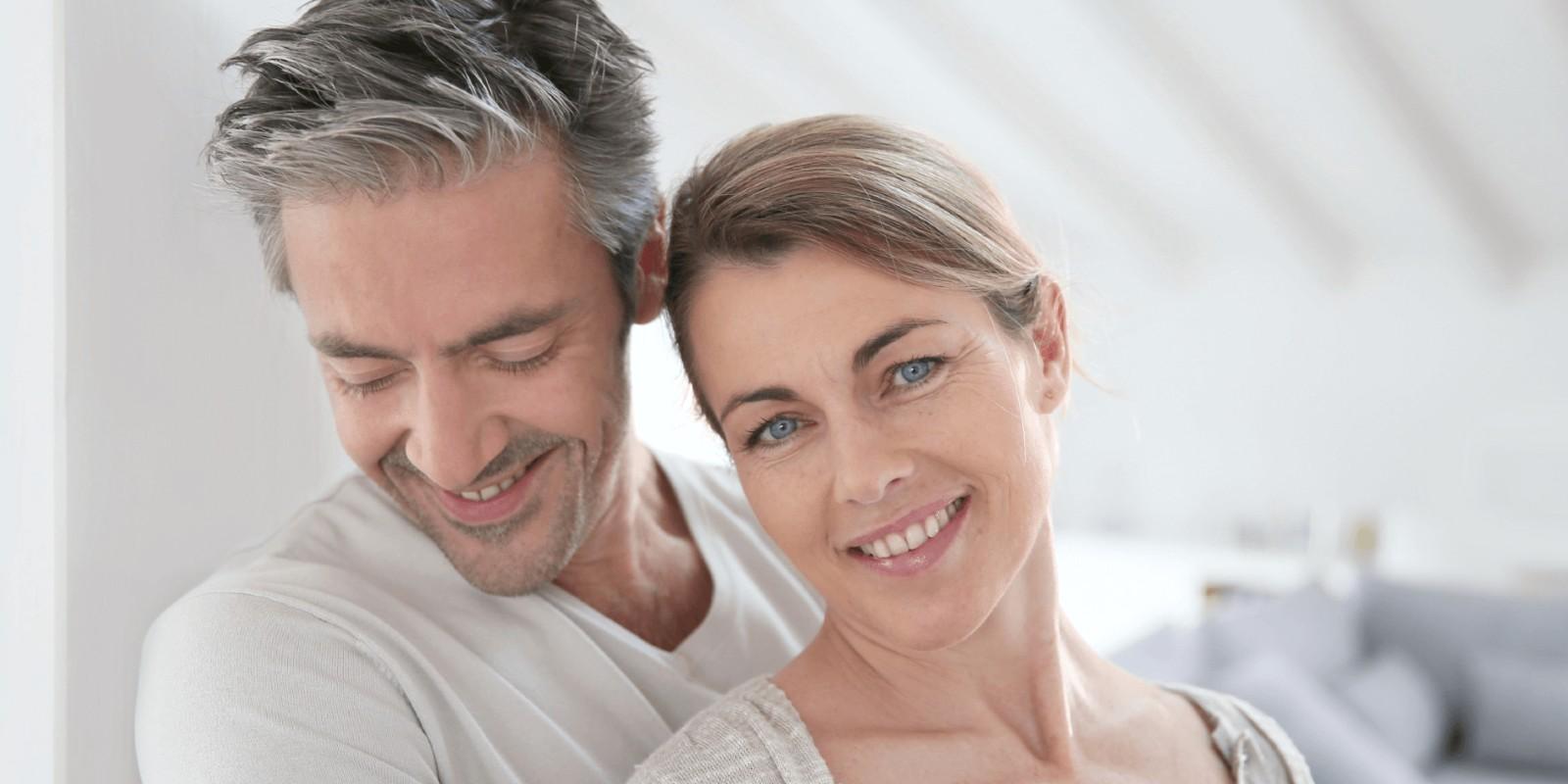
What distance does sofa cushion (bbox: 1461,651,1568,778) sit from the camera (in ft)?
15.2

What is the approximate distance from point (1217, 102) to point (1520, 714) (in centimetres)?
291

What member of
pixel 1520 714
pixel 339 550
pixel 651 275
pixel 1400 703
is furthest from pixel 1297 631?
pixel 339 550

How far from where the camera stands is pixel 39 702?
1195mm

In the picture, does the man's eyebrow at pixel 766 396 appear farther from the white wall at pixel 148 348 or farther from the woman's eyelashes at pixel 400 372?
the white wall at pixel 148 348

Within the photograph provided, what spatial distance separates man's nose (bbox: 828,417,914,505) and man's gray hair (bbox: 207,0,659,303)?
0.41 m

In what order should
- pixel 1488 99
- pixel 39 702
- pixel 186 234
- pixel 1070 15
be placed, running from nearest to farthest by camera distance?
pixel 39 702
pixel 186 234
pixel 1070 15
pixel 1488 99

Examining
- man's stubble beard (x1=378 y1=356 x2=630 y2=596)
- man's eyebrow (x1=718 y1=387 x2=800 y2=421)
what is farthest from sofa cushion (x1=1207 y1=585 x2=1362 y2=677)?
man's eyebrow (x1=718 y1=387 x2=800 y2=421)

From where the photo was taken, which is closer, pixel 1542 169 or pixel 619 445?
pixel 619 445

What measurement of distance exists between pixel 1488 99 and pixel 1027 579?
17.7 ft

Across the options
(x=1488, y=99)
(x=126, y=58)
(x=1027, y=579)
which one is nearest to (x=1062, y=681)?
(x=1027, y=579)

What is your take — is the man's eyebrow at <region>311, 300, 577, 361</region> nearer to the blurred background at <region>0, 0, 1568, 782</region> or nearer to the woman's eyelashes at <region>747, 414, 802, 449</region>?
the blurred background at <region>0, 0, 1568, 782</region>

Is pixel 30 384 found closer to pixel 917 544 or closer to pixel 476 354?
pixel 476 354

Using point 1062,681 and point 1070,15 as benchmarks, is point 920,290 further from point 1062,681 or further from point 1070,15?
point 1070,15

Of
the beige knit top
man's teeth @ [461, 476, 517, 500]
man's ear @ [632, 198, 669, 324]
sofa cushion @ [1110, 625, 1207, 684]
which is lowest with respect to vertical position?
sofa cushion @ [1110, 625, 1207, 684]
